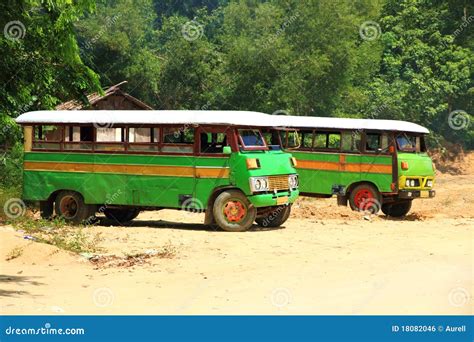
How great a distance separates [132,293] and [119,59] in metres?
33.9

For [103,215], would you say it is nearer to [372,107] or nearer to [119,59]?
[119,59]

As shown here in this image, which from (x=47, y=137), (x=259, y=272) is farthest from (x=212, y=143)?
(x=259, y=272)

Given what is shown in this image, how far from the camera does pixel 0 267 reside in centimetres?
1381

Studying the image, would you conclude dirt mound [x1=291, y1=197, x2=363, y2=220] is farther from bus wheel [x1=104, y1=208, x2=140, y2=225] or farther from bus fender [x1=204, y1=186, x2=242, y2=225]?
bus wheel [x1=104, y1=208, x2=140, y2=225]

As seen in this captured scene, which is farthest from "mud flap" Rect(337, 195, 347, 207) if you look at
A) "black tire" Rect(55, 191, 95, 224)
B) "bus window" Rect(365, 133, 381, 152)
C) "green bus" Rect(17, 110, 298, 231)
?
"black tire" Rect(55, 191, 95, 224)

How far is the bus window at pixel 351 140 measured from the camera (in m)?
22.5

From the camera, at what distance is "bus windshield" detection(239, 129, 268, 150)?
18484 mm

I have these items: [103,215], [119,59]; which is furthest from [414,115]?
[103,215]

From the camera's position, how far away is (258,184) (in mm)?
18203

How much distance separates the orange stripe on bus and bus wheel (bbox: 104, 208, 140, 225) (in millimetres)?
4855

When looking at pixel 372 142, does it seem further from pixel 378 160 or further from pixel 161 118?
pixel 161 118

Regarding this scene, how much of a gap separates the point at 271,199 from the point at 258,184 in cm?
47

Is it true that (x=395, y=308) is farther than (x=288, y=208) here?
No

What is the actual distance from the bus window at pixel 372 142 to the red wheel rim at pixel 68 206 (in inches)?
→ 299
